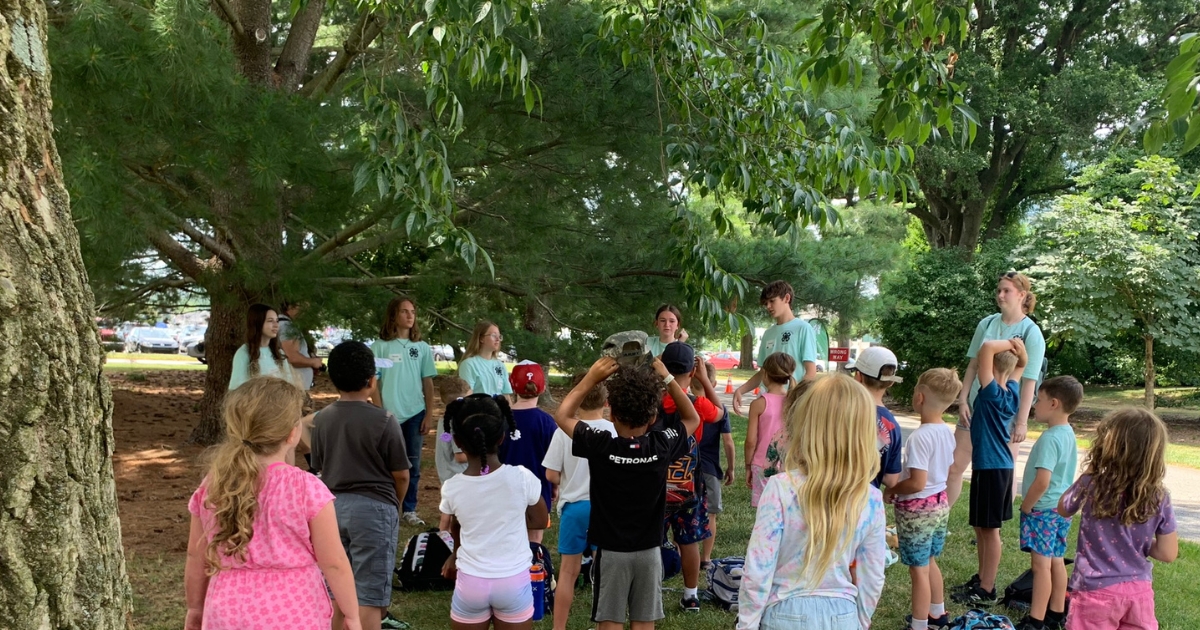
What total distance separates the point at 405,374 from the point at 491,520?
299cm

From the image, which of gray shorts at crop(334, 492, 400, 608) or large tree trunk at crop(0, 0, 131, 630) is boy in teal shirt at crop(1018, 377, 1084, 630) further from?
large tree trunk at crop(0, 0, 131, 630)

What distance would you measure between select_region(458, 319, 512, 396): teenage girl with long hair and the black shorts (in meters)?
2.78

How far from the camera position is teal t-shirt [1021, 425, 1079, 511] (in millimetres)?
4219

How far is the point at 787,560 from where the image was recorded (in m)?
2.54

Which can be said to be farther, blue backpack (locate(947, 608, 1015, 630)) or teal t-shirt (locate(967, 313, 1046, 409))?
teal t-shirt (locate(967, 313, 1046, 409))

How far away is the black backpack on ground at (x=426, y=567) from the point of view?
488 cm

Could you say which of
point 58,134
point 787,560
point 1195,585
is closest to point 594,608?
point 787,560

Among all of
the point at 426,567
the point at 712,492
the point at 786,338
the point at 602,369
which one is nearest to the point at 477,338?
the point at 426,567

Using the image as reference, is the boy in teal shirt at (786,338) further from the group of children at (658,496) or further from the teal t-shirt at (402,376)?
the teal t-shirt at (402,376)

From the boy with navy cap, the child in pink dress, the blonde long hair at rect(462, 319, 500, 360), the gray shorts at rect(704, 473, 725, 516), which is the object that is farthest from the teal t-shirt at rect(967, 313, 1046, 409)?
the child in pink dress

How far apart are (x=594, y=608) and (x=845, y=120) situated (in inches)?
107

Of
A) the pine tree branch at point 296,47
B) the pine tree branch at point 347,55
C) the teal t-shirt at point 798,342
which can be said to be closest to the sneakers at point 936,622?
the teal t-shirt at point 798,342

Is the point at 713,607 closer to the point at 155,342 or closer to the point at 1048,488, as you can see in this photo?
the point at 1048,488

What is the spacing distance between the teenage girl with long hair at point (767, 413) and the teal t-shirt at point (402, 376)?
228 centimetres
